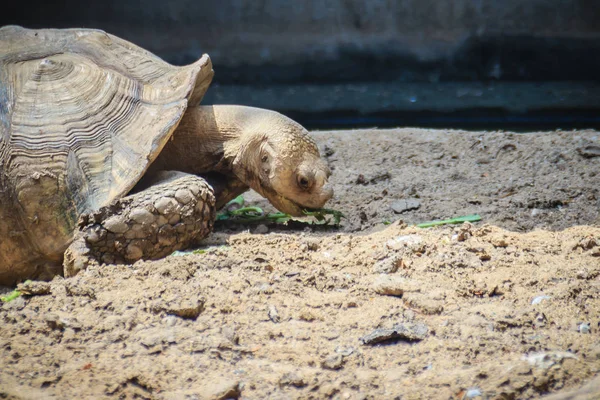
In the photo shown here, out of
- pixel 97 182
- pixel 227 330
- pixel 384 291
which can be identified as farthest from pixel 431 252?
pixel 97 182

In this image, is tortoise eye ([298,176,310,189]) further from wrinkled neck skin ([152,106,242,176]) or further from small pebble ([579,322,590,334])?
small pebble ([579,322,590,334])

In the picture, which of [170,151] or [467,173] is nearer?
[170,151]

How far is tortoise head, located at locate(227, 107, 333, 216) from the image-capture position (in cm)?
351

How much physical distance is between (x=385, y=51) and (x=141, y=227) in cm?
371

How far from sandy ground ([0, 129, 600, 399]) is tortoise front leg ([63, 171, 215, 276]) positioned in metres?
0.21

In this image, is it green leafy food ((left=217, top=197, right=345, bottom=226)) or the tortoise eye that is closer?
the tortoise eye

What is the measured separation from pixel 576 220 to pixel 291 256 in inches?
64.3

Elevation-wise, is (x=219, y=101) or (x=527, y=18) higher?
(x=527, y=18)

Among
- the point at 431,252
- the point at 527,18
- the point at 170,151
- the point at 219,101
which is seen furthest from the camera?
the point at 219,101

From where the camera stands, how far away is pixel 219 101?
6.41m

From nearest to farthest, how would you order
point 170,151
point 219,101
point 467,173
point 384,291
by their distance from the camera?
1. point 384,291
2. point 170,151
3. point 467,173
4. point 219,101

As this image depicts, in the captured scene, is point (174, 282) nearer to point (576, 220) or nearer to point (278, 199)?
point (278, 199)

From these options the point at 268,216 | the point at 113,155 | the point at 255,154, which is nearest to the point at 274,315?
the point at 113,155

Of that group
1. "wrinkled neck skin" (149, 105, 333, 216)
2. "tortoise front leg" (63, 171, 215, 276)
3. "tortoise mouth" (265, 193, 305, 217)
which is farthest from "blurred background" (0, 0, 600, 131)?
"tortoise front leg" (63, 171, 215, 276)
